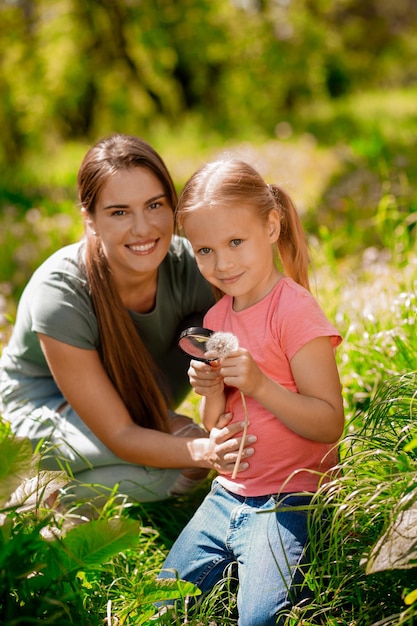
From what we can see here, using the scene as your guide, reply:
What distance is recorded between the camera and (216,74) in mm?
11055

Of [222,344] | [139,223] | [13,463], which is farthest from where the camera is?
[139,223]

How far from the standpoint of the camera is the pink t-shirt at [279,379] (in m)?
2.04

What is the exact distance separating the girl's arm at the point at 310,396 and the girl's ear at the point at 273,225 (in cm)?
32

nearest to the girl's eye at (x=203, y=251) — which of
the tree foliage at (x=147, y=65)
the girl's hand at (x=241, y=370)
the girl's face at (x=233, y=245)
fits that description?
the girl's face at (x=233, y=245)

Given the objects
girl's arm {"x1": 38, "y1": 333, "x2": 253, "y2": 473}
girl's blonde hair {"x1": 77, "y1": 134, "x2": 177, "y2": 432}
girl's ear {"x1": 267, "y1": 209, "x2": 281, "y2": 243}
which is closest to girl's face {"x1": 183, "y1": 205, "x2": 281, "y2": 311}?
girl's ear {"x1": 267, "y1": 209, "x2": 281, "y2": 243}

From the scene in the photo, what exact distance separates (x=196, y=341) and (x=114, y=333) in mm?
718

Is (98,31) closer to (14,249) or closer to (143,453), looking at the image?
(14,249)

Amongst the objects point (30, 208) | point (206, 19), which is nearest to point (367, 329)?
point (30, 208)

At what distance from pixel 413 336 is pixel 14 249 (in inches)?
135

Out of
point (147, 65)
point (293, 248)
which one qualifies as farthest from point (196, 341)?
point (147, 65)

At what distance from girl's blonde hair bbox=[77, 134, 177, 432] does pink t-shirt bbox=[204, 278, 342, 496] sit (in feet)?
2.09

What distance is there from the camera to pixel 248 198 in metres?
2.08

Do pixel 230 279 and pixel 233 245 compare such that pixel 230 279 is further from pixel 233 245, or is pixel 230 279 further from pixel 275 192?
pixel 275 192

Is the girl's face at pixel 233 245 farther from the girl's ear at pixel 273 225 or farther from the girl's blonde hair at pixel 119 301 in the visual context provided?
the girl's blonde hair at pixel 119 301
